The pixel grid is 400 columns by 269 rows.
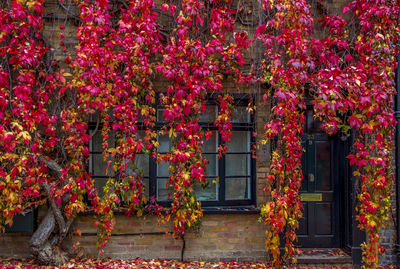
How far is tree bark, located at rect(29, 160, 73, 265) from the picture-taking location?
5.73 metres

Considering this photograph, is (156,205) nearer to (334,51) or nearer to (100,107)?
(100,107)

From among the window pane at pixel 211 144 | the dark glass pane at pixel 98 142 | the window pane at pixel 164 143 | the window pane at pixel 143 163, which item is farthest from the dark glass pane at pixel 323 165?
the dark glass pane at pixel 98 142

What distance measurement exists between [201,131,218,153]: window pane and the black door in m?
1.53

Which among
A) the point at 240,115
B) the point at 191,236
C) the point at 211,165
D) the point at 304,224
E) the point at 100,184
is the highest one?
the point at 240,115

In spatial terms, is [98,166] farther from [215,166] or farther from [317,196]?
[317,196]

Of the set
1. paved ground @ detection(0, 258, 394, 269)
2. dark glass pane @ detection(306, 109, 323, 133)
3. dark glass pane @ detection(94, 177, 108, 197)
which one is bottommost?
paved ground @ detection(0, 258, 394, 269)

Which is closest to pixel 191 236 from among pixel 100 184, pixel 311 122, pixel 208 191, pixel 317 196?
pixel 208 191

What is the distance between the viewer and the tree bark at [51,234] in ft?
18.8

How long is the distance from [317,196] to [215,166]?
1.83 m

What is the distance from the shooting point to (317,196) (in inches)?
261

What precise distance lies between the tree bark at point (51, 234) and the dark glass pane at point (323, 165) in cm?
413

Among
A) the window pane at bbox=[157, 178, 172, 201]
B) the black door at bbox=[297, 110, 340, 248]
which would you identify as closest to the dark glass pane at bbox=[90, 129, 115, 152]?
the window pane at bbox=[157, 178, 172, 201]

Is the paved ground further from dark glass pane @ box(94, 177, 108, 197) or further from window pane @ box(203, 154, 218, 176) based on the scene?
window pane @ box(203, 154, 218, 176)

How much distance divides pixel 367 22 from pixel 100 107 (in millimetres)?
4326
